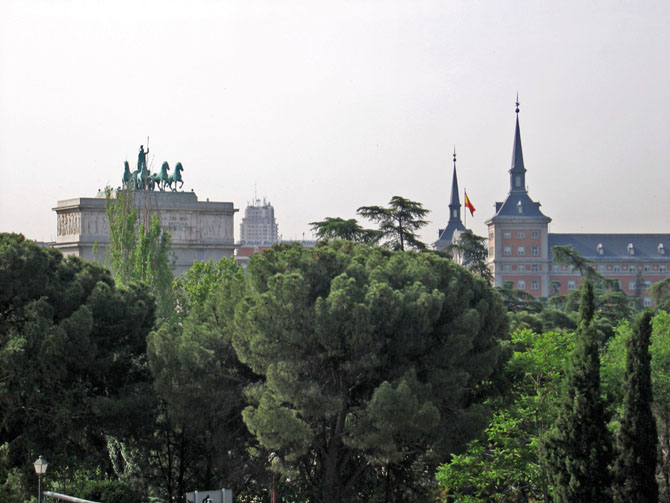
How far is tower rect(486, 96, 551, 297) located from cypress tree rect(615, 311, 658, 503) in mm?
96873

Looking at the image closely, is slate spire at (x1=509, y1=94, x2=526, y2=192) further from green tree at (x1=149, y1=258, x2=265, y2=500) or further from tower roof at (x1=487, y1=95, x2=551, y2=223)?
green tree at (x1=149, y1=258, x2=265, y2=500)

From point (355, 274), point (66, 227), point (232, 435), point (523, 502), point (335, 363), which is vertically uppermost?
point (66, 227)

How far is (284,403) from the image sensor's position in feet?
72.5

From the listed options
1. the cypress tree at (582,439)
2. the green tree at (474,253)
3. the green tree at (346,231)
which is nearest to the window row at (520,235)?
the green tree at (474,253)

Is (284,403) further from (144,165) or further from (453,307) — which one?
(144,165)

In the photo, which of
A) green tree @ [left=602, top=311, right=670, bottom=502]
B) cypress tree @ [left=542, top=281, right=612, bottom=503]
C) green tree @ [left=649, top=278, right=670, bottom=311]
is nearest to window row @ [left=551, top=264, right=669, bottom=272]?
green tree @ [left=649, top=278, right=670, bottom=311]

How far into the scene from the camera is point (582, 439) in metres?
20.7

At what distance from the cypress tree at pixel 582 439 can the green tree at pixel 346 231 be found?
58.2ft

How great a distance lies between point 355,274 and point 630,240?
11005 centimetres

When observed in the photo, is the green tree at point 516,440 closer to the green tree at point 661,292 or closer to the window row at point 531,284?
the green tree at point 661,292

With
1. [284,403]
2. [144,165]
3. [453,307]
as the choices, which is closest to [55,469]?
[284,403]

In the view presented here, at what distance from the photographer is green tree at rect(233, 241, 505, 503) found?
21.0 metres

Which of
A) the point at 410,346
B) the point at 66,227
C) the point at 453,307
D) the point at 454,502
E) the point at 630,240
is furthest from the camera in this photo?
the point at 630,240

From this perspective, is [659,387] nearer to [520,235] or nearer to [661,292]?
[661,292]
